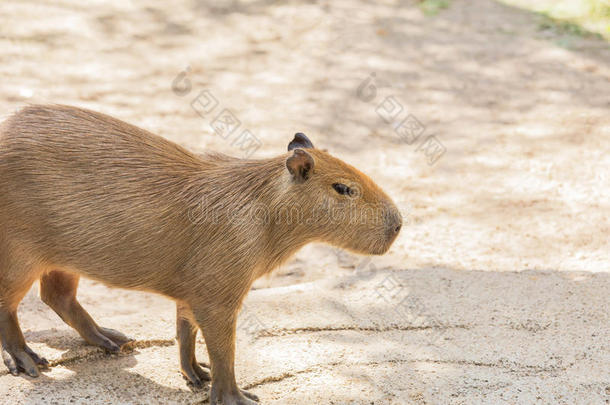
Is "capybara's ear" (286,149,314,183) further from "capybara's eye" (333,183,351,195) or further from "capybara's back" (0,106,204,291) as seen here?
"capybara's back" (0,106,204,291)

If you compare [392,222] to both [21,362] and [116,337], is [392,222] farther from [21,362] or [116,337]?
[21,362]

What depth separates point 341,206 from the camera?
3559 millimetres

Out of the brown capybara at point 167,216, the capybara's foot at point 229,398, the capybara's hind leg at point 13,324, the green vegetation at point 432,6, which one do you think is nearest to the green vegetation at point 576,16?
the green vegetation at point 432,6

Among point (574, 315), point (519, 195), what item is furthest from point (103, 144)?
point (519, 195)

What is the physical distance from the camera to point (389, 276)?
4969 millimetres

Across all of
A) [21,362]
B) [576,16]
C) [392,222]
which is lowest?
[21,362]

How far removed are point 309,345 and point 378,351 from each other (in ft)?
1.31

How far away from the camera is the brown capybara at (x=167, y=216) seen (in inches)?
136

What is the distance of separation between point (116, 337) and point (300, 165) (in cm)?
155

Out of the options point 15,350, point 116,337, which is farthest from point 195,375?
point 15,350

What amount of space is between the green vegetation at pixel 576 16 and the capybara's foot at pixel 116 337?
780cm

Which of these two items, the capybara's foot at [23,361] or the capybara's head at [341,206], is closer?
the capybara's head at [341,206]

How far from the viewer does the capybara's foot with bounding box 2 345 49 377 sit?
3.69 metres

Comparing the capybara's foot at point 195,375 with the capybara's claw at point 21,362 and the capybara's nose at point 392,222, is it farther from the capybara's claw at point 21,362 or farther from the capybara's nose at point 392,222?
the capybara's nose at point 392,222
